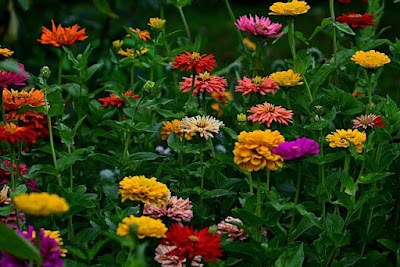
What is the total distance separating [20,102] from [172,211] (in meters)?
0.37

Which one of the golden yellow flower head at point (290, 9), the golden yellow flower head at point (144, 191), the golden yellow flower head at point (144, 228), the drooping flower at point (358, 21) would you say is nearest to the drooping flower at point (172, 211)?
the golden yellow flower head at point (144, 191)

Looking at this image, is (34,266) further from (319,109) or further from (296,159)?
(319,109)

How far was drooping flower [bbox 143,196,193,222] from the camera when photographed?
1176 mm

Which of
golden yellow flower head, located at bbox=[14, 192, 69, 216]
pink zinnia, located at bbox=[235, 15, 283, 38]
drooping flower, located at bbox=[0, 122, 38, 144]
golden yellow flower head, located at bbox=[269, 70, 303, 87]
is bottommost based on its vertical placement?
golden yellow flower head, located at bbox=[269, 70, 303, 87]

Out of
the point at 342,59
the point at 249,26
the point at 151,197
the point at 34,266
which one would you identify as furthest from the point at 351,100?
the point at 34,266

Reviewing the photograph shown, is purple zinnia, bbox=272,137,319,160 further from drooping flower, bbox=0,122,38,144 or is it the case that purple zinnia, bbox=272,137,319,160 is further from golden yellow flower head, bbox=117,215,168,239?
drooping flower, bbox=0,122,38,144

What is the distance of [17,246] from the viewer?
873mm

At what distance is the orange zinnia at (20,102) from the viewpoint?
4.25 feet

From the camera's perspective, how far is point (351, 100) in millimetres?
1465

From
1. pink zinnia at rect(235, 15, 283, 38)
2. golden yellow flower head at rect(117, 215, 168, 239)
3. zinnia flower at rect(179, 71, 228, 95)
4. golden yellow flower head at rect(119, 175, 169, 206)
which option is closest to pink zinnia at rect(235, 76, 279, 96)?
zinnia flower at rect(179, 71, 228, 95)

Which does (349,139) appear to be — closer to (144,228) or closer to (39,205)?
(144,228)

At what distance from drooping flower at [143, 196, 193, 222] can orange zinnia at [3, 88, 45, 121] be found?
0.30 m

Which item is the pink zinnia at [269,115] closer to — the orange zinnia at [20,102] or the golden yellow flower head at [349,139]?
the golden yellow flower head at [349,139]

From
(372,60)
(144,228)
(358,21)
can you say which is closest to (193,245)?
(144,228)
